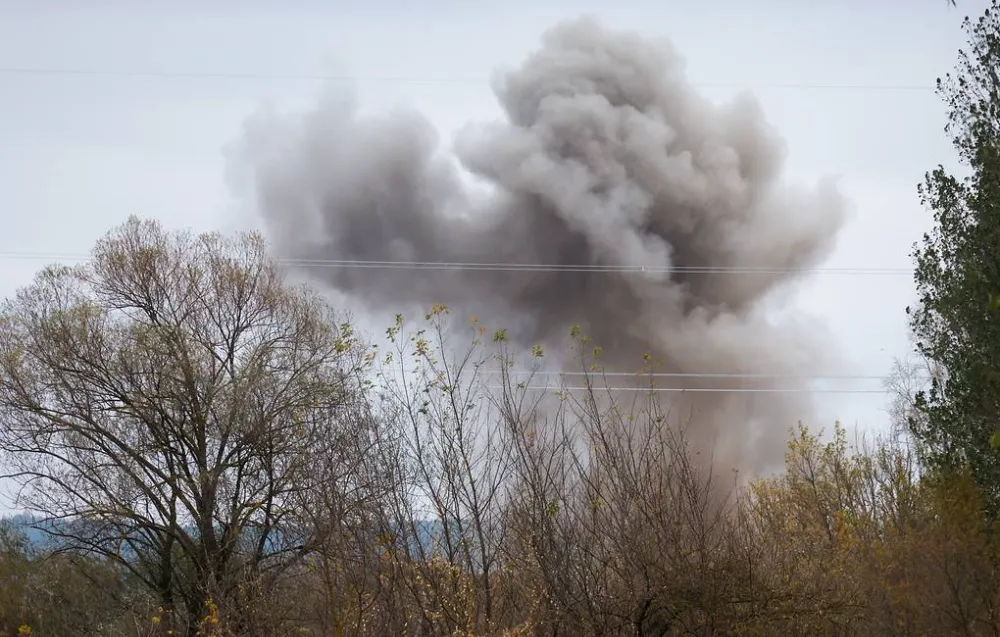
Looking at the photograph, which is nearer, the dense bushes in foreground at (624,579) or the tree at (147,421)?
the dense bushes in foreground at (624,579)

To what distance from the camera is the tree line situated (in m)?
11.7

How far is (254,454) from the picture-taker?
912 inches

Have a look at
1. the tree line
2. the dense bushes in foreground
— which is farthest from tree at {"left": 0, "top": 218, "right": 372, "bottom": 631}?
the dense bushes in foreground

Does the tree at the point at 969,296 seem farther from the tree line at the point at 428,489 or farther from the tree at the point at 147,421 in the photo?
the tree at the point at 147,421

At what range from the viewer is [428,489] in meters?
12.8

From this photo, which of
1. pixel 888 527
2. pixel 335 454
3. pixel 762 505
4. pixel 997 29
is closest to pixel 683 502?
pixel 335 454

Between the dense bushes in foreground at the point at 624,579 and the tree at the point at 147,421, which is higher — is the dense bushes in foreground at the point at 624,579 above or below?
below

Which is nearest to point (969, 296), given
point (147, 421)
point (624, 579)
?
point (624, 579)

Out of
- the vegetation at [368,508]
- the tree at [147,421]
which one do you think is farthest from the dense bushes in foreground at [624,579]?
the tree at [147,421]

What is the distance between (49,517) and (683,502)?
15.8 meters

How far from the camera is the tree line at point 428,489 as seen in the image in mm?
11680

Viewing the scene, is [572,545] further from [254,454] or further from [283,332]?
[283,332]

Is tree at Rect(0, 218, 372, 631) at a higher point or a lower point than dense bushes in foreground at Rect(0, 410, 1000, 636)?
higher

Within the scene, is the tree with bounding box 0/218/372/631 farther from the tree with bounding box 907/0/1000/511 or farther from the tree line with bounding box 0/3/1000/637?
the tree with bounding box 907/0/1000/511
